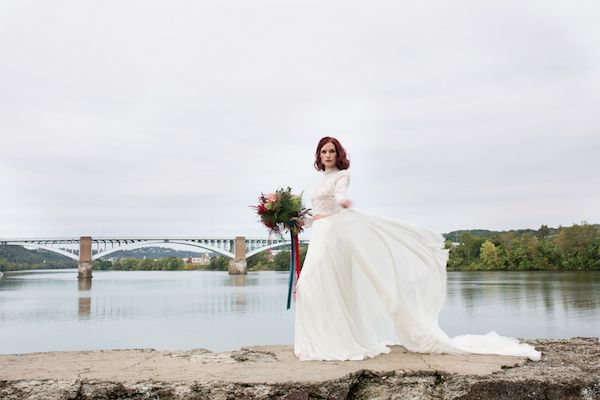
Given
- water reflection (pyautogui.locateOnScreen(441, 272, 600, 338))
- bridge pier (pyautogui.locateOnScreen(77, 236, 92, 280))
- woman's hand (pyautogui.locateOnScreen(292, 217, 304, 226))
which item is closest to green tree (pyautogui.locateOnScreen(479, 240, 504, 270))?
water reflection (pyautogui.locateOnScreen(441, 272, 600, 338))

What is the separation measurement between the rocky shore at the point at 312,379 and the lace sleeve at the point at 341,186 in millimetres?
1349

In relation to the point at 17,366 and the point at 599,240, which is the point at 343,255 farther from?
the point at 599,240

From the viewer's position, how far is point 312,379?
364cm

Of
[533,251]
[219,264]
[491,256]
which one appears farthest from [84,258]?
[533,251]

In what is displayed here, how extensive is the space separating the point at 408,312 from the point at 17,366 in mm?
3157

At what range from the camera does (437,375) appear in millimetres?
3787

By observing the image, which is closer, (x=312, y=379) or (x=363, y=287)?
(x=312, y=379)

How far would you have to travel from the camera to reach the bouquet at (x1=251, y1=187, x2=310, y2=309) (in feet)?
17.2

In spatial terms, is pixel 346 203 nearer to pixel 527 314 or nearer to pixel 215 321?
pixel 215 321

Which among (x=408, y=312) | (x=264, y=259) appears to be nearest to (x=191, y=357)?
(x=408, y=312)

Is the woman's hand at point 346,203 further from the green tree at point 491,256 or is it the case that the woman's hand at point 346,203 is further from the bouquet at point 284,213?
the green tree at point 491,256

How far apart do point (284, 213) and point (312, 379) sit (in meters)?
1.93

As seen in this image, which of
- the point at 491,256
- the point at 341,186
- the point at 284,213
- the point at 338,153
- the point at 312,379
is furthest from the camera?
the point at 491,256

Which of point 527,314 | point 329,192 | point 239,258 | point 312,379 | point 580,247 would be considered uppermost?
point 329,192
